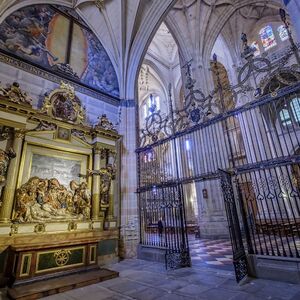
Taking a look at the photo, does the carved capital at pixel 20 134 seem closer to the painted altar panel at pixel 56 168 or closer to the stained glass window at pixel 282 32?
the painted altar panel at pixel 56 168

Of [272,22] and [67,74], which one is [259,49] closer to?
[272,22]

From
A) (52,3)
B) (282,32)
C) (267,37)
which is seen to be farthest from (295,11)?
(267,37)

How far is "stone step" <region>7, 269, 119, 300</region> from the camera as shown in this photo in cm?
382

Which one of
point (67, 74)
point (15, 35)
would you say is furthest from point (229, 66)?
point (15, 35)

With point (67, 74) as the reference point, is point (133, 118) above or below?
below

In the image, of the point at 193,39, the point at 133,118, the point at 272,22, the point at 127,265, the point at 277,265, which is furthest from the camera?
the point at 272,22

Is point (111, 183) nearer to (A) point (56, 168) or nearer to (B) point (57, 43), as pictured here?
(A) point (56, 168)

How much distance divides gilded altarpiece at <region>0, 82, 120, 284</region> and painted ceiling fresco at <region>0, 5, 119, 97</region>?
1.37 m

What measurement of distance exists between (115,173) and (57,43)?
5.32 m

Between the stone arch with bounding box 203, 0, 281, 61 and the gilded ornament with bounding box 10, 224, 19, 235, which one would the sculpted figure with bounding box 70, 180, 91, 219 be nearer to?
the gilded ornament with bounding box 10, 224, 19, 235

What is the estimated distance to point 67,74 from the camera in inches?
298

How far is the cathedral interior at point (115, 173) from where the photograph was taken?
430 centimetres

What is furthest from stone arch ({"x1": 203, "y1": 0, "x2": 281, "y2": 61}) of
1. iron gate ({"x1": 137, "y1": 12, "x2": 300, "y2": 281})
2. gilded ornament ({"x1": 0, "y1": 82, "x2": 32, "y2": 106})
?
gilded ornament ({"x1": 0, "y1": 82, "x2": 32, "y2": 106})

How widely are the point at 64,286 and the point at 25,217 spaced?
80.4 inches
